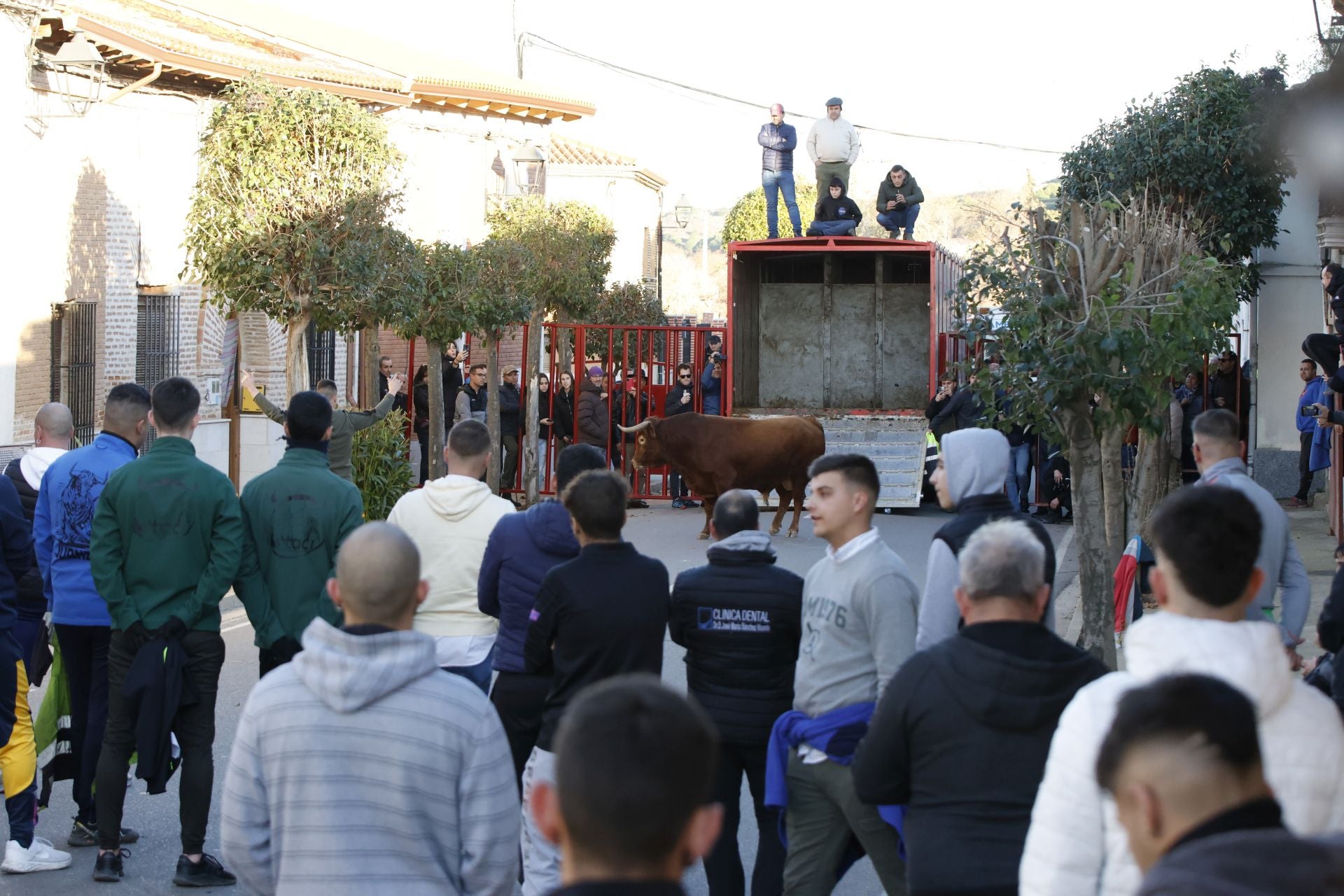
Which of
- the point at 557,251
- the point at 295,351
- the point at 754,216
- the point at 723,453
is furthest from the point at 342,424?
the point at 754,216

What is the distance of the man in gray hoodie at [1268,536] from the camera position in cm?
579

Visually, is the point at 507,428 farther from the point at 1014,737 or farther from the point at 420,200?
the point at 1014,737

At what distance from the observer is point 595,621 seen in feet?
16.1

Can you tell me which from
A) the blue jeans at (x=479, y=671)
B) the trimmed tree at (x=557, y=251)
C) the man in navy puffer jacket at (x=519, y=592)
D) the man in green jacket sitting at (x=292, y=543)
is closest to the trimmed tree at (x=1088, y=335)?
the man in navy puffer jacket at (x=519, y=592)

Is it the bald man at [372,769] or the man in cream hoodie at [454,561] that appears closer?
the bald man at [372,769]

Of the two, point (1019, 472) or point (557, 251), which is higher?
point (557, 251)

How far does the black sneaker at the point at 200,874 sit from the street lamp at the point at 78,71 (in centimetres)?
1128

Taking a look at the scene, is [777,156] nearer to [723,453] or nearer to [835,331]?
[835,331]

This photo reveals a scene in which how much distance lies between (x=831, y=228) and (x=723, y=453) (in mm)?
5029

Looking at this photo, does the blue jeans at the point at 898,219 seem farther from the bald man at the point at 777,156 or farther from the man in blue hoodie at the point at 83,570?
the man in blue hoodie at the point at 83,570

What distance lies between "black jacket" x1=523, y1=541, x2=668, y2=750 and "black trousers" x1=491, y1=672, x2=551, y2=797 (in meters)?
0.42

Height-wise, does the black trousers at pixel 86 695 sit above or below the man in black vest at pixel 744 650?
below

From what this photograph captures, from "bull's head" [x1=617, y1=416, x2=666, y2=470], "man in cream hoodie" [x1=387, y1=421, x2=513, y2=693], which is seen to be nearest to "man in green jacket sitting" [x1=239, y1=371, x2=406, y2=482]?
"bull's head" [x1=617, y1=416, x2=666, y2=470]

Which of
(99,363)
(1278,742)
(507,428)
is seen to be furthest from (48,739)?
(507,428)
